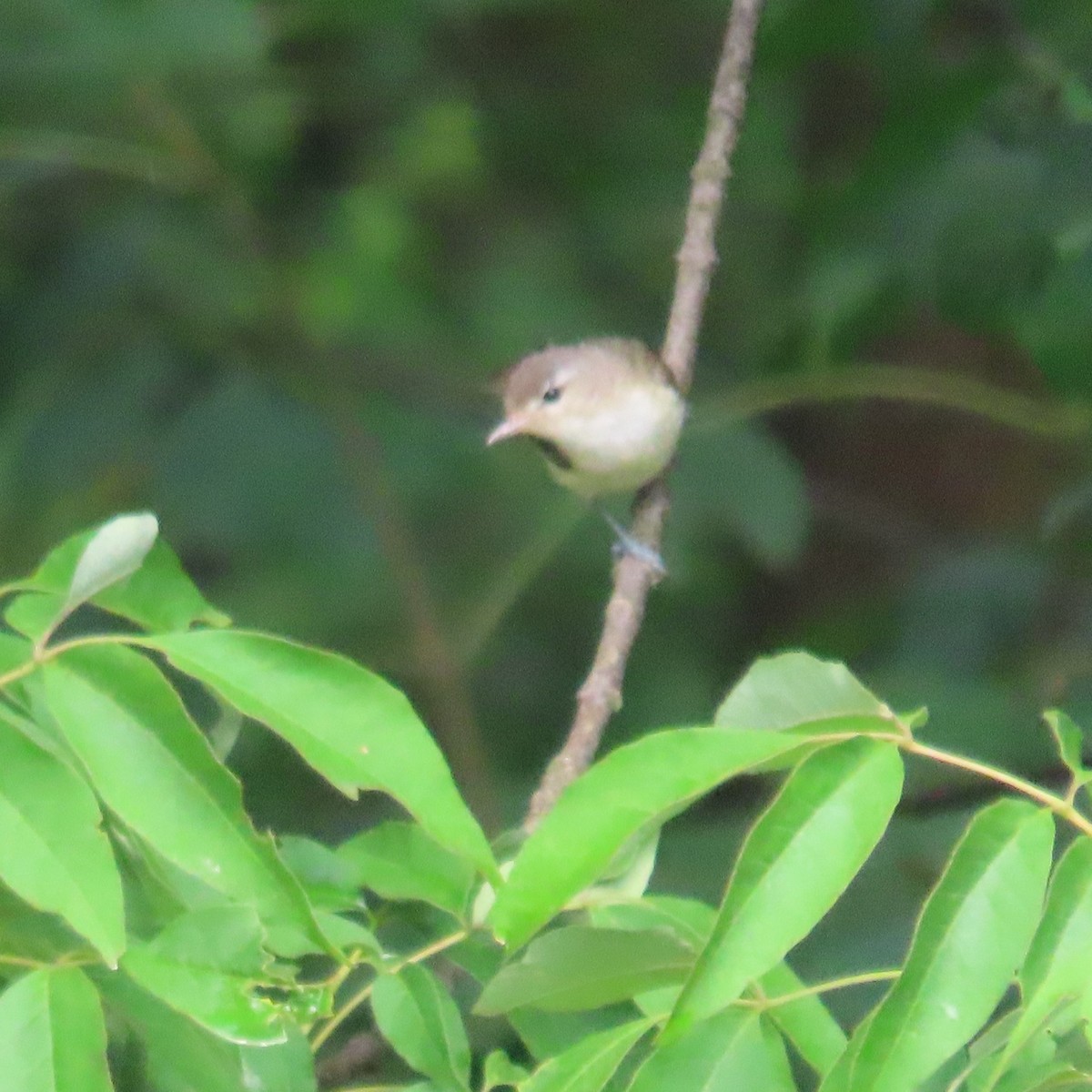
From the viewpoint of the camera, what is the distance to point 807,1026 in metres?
1.53

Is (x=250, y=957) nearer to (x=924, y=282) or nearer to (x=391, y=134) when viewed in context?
(x=924, y=282)

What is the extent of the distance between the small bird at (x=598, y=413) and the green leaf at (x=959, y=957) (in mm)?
2399

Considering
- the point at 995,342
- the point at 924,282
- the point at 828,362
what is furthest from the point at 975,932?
the point at 995,342

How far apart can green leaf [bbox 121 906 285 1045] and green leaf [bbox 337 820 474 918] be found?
0.23 metres

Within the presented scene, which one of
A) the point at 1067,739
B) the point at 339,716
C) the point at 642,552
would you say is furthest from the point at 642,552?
the point at 339,716

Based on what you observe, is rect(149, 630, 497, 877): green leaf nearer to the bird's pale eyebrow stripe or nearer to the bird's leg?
the bird's leg

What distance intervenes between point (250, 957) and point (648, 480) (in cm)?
248

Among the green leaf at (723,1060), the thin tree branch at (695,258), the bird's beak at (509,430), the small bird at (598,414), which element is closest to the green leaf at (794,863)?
the green leaf at (723,1060)

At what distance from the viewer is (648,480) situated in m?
3.83

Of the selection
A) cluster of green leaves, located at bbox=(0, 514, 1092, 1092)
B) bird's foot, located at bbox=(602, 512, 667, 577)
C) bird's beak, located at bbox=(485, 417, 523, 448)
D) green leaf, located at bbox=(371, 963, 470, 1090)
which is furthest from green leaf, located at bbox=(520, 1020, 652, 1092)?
bird's beak, located at bbox=(485, 417, 523, 448)

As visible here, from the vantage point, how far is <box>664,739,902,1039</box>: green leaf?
1.31 meters

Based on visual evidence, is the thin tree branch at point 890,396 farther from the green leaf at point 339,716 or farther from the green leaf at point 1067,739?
the green leaf at point 339,716

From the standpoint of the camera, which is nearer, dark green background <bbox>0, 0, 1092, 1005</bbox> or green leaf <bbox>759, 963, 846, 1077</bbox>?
green leaf <bbox>759, 963, 846, 1077</bbox>

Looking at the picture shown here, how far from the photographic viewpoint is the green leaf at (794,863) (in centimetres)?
131
